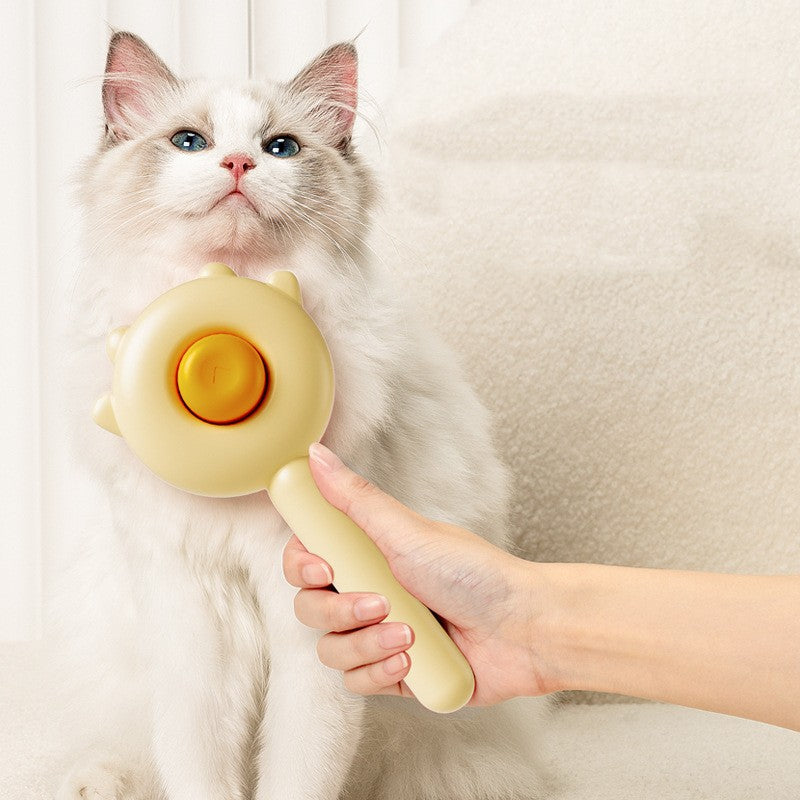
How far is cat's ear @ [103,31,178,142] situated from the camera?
105cm

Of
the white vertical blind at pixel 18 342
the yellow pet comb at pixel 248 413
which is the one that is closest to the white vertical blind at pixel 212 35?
the white vertical blind at pixel 18 342

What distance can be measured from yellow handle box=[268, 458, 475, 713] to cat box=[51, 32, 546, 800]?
0.08 metres

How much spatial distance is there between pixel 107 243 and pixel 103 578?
43 cm

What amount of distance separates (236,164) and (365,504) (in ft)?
1.14

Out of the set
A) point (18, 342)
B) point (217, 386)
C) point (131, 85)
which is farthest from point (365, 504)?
point (18, 342)

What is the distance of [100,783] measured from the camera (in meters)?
1.01

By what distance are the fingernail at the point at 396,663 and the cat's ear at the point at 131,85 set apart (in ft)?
2.10

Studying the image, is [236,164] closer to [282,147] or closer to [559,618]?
[282,147]

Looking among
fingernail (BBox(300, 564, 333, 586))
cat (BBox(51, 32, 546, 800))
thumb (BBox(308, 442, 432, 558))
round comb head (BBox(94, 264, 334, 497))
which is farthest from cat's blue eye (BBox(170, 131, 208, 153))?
fingernail (BBox(300, 564, 333, 586))

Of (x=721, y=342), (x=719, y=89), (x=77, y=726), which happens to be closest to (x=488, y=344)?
(x=721, y=342)

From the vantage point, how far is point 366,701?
1.00 metres

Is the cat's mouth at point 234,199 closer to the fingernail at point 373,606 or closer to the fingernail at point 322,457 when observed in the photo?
the fingernail at point 322,457

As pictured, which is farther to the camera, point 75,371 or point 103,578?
point 103,578

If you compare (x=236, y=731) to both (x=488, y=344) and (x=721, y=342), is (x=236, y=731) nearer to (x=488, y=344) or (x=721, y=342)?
(x=488, y=344)
